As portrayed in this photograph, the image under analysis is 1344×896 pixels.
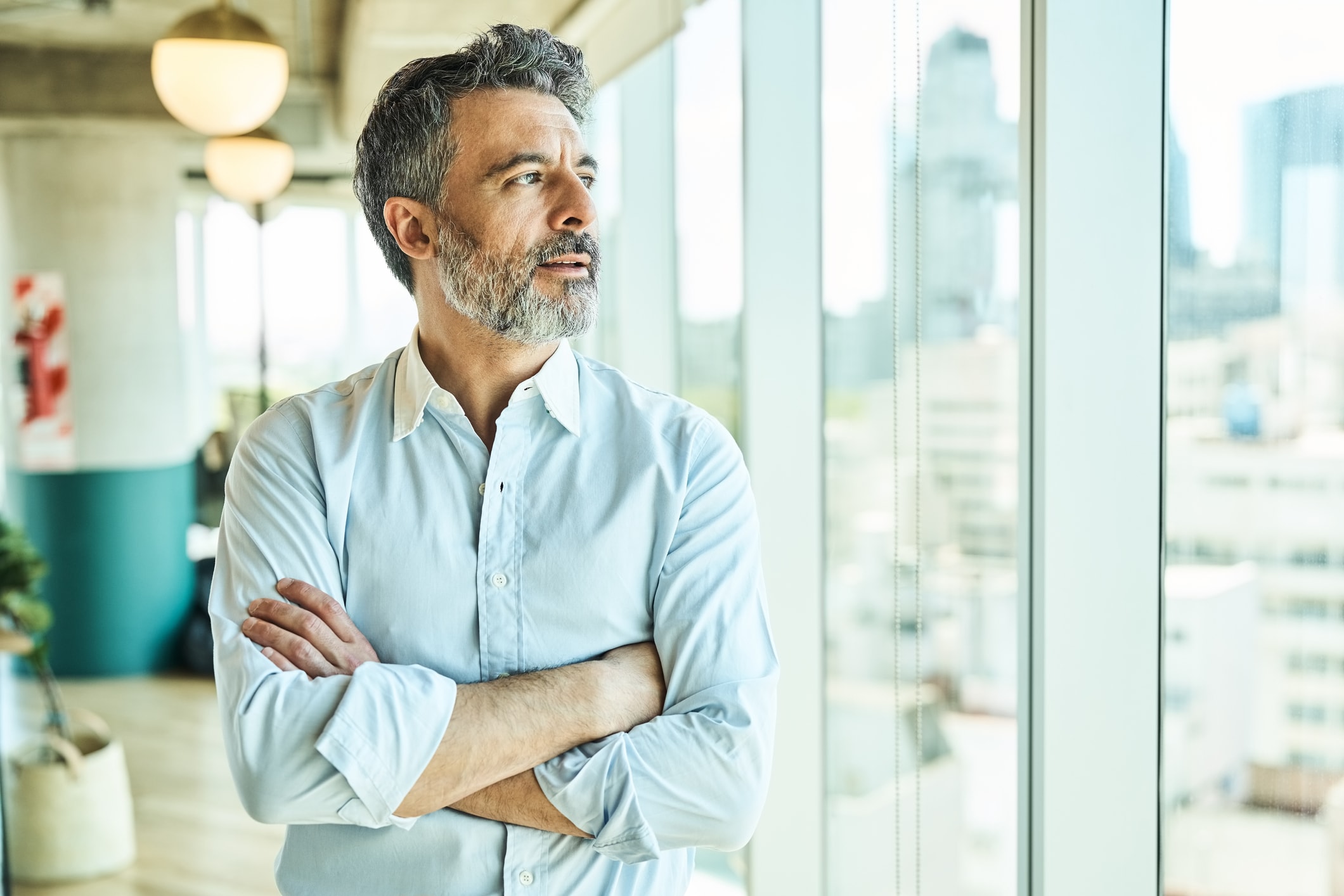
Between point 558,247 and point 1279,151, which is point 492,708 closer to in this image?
point 558,247

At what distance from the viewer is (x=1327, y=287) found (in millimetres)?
1233

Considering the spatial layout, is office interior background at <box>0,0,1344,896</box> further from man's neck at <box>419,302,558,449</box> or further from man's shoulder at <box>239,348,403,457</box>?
man's shoulder at <box>239,348,403,457</box>

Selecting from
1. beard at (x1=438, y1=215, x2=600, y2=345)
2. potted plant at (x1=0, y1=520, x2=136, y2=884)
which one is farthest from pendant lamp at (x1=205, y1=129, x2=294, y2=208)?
beard at (x1=438, y1=215, x2=600, y2=345)

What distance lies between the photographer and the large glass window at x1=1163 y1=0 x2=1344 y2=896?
1.24 m

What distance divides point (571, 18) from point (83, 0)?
154 cm

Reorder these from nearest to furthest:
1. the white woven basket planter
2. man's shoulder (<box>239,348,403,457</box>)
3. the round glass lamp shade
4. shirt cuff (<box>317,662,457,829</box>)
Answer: shirt cuff (<box>317,662,457,829</box>)
man's shoulder (<box>239,348,403,457</box>)
the white woven basket planter
the round glass lamp shade

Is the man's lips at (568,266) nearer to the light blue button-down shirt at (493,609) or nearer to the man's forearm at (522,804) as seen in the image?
the light blue button-down shirt at (493,609)

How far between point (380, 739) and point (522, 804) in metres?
0.18

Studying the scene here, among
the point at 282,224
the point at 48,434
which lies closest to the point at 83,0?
the point at 282,224

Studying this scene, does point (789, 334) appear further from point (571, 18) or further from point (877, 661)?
point (571, 18)

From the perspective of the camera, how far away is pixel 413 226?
159 centimetres

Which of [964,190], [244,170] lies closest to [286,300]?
[244,170]

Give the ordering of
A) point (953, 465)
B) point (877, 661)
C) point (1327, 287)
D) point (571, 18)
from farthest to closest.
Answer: point (571, 18), point (877, 661), point (953, 465), point (1327, 287)

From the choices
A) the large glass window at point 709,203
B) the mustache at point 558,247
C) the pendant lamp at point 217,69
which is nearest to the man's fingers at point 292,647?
the mustache at point 558,247
